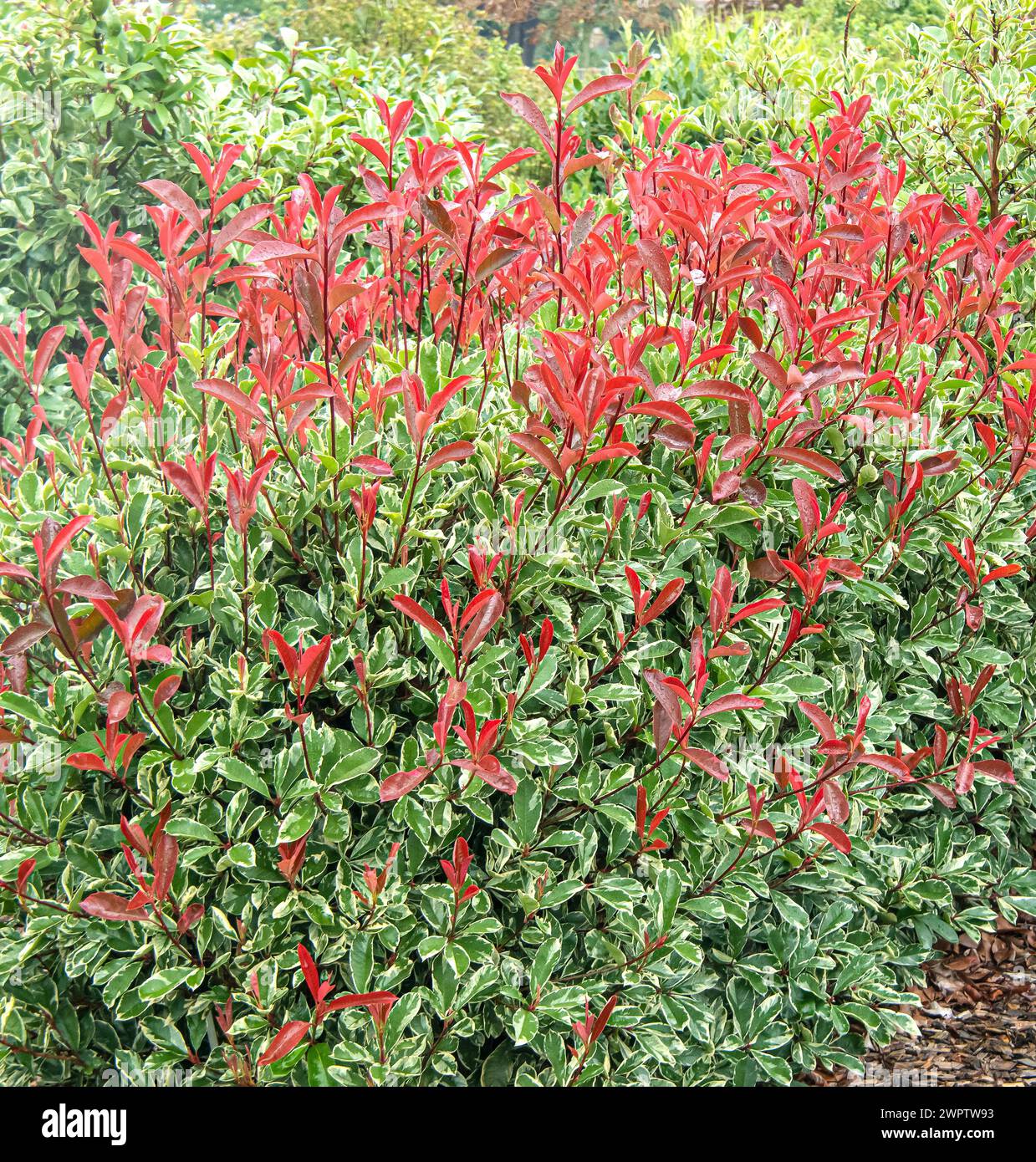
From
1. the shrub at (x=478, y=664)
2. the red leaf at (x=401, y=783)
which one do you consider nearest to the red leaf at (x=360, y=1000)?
the shrub at (x=478, y=664)

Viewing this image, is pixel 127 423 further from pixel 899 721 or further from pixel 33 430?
pixel 899 721

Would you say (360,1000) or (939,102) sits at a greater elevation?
(939,102)

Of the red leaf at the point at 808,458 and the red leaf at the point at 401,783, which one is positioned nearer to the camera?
the red leaf at the point at 401,783

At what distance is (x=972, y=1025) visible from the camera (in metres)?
2.74

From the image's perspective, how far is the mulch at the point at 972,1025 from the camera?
8.51ft

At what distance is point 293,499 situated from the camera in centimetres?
212

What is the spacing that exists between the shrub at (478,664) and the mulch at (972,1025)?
0.48 ft

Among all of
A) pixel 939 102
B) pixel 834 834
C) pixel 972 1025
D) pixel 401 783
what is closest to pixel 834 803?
pixel 834 834

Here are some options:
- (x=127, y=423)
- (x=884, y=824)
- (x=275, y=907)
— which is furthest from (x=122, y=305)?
(x=884, y=824)

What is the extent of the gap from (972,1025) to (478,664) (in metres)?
1.75

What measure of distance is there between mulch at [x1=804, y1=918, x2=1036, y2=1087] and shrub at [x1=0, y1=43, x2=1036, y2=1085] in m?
0.15

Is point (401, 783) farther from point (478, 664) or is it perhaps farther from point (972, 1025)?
point (972, 1025)

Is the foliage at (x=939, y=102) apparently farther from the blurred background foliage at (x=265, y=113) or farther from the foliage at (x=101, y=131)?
the foliage at (x=101, y=131)

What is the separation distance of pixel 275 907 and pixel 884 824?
1.51 m
